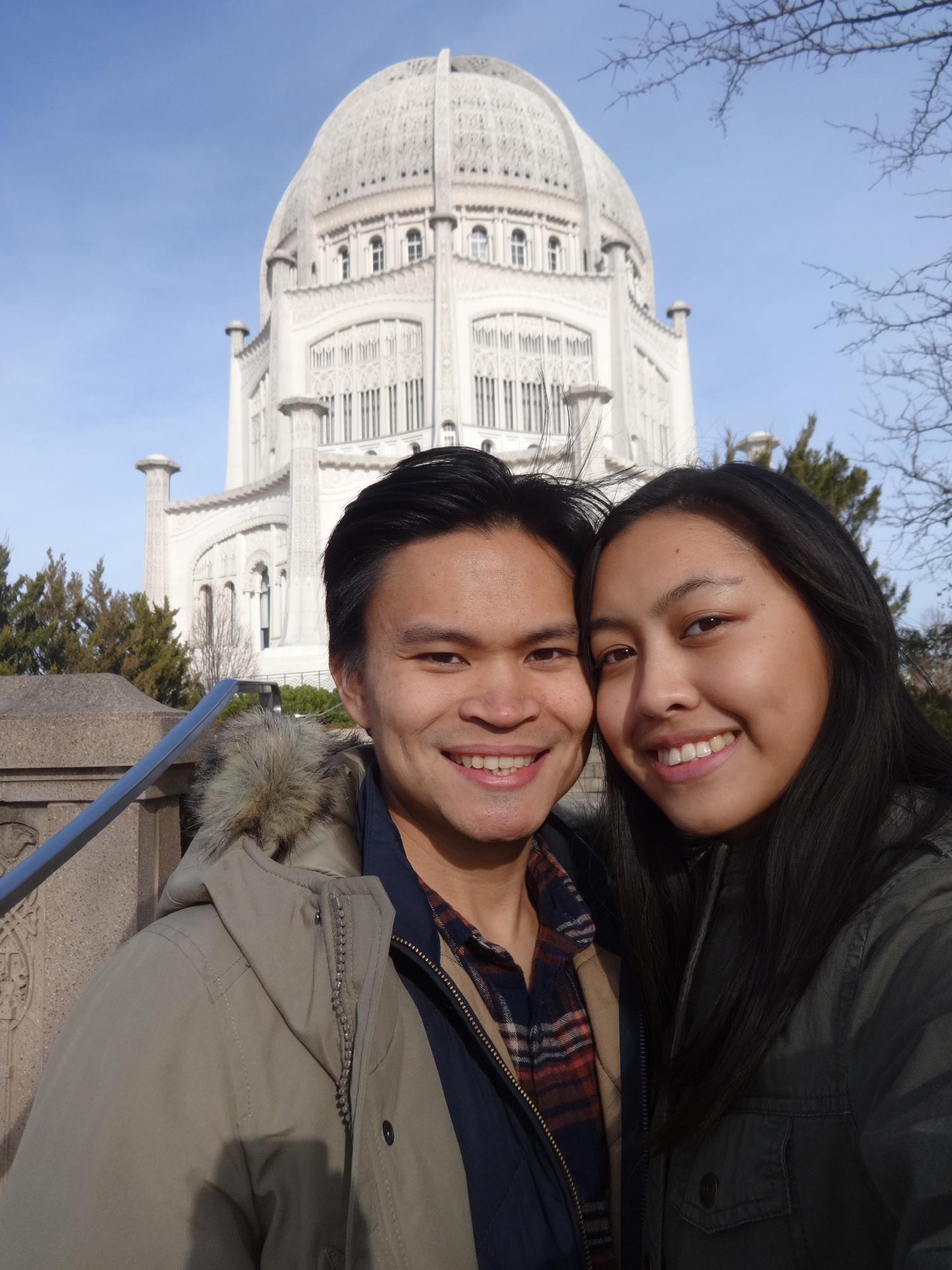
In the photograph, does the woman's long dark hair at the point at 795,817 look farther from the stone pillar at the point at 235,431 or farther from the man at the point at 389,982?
the stone pillar at the point at 235,431

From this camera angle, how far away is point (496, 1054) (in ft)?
5.33

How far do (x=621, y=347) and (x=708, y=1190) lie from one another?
40049 millimetres

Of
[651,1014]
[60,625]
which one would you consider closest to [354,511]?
[651,1014]

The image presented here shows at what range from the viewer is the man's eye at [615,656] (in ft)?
6.58

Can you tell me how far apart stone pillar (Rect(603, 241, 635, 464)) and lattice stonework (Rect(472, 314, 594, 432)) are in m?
1.62

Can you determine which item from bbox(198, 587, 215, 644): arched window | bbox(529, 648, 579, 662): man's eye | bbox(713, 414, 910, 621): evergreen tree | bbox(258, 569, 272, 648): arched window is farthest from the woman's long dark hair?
bbox(258, 569, 272, 648): arched window

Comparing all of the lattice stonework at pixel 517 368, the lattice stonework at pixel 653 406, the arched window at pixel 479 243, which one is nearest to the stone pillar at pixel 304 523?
the lattice stonework at pixel 517 368

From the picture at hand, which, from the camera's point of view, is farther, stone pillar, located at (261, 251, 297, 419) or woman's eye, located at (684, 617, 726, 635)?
stone pillar, located at (261, 251, 297, 419)

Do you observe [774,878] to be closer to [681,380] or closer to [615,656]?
[615,656]

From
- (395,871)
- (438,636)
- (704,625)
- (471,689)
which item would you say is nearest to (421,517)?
(438,636)

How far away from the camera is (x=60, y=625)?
17891mm

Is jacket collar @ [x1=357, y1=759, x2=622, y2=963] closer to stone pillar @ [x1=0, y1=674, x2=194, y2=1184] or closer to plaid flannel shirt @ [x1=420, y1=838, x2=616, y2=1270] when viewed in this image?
plaid flannel shirt @ [x1=420, y1=838, x2=616, y2=1270]

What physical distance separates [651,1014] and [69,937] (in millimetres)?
2647

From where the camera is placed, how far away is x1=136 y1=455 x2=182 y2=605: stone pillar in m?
38.3
